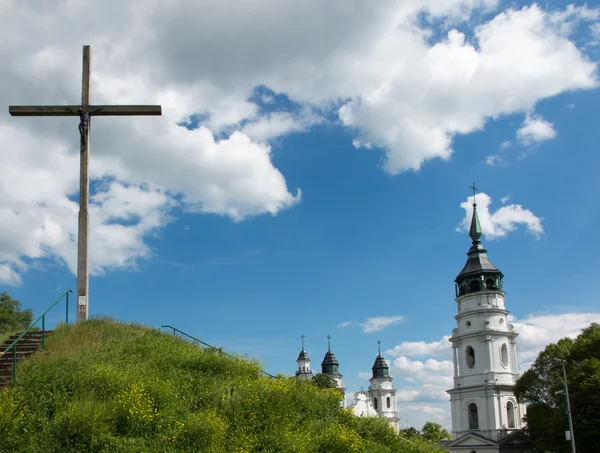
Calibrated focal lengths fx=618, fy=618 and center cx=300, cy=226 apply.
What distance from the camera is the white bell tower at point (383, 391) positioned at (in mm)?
126500

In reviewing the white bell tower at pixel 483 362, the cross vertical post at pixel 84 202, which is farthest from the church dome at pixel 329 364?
the cross vertical post at pixel 84 202

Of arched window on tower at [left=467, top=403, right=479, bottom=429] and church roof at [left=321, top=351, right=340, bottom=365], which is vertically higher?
church roof at [left=321, top=351, right=340, bottom=365]

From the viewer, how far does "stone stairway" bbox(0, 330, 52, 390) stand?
560 inches

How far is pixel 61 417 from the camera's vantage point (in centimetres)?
1188

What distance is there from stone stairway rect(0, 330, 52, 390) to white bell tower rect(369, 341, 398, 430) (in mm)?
115430

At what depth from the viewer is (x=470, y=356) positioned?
75125 mm

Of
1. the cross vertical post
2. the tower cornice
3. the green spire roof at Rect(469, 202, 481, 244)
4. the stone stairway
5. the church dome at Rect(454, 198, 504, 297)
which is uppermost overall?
the green spire roof at Rect(469, 202, 481, 244)

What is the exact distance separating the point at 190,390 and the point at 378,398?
11892 cm

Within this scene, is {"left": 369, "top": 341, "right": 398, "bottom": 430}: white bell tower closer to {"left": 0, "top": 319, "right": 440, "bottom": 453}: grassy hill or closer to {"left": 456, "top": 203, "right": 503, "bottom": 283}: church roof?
{"left": 456, "top": 203, "right": 503, "bottom": 283}: church roof

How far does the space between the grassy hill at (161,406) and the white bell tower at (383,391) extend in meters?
115

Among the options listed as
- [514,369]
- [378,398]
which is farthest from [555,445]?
[378,398]

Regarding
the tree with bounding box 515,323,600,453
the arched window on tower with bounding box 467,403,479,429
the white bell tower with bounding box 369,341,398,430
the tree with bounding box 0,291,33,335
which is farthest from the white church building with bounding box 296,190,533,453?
the white bell tower with bounding box 369,341,398,430

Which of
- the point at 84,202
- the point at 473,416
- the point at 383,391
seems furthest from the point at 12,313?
the point at 383,391

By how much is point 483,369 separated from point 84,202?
62.4 metres
